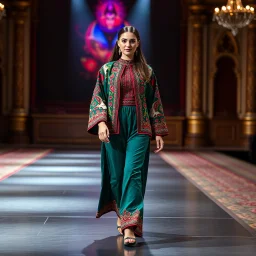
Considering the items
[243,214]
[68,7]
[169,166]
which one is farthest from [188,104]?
[243,214]

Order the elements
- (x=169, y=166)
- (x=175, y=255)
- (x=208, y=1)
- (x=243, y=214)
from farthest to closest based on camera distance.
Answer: (x=208, y=1)
(x=169, y=166)
(x=243, y=214)
(x=175, y=255)

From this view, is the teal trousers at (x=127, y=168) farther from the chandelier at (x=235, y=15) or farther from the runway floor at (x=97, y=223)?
the chandelier at (x=235, y=15)

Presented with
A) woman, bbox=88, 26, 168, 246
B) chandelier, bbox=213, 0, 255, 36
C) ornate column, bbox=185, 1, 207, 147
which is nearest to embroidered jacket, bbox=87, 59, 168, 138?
woman, bbox=88, 26, 168, 246

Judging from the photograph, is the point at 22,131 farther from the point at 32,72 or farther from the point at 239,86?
the point at 239,86

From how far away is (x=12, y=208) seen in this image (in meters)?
6.67

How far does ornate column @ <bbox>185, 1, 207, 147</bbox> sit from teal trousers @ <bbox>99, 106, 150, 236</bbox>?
14247mm

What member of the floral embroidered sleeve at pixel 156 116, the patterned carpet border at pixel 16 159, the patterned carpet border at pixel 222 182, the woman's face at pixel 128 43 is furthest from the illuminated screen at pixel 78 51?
the woman's face at pixel 128 43

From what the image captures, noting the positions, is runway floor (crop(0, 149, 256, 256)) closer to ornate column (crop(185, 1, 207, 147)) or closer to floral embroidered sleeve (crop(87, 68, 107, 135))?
floral embroidered sleeve (crop(87, 68, 107, 135))

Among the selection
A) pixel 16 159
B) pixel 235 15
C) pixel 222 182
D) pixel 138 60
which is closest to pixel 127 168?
pixel 138 60

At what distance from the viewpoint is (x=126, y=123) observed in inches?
200

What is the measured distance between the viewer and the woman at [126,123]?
4.95 meters

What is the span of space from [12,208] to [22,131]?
12.8 metres

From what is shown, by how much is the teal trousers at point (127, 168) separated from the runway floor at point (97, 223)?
0.70 ft

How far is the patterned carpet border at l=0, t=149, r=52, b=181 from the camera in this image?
11009mm
